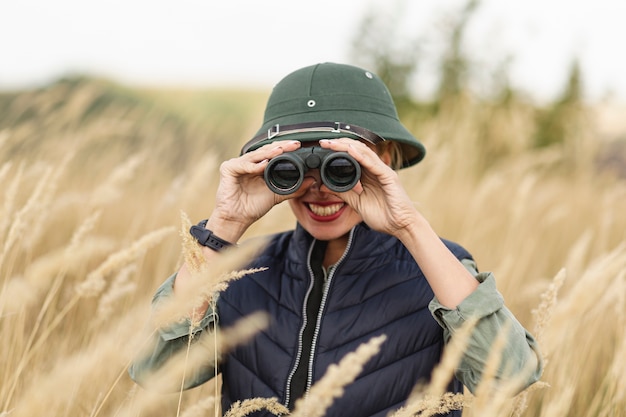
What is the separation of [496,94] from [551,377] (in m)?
5.72

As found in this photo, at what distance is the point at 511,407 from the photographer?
52.4 inches

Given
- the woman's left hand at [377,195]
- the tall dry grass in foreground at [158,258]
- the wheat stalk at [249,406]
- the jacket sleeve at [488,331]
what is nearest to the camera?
the wheat stalk at [249,406]

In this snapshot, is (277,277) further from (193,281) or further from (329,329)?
(193,281)

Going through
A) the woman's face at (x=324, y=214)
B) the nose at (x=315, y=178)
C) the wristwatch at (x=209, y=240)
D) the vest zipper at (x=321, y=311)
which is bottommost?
the vest zipper at (x=321, y=311)

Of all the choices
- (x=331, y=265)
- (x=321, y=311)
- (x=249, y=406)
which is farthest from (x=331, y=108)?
(x=249, y=406)

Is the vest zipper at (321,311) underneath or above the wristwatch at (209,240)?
underneath

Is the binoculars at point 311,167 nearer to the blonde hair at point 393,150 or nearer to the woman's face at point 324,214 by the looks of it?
the woman's face at point 324,214

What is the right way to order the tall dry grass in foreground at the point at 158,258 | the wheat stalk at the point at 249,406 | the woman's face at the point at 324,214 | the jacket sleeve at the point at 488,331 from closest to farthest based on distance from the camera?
1. the wheat stalk at the point at 249,406
2. the tall dry grass in foreground at the point at 158,258
3. the jacket sleeve at the point at 488,331
4. the woman's face at the point at 324,214

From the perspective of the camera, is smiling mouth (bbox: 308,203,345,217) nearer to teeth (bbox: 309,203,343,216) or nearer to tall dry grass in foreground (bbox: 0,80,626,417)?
teeth (bbox: 309,203,343,216)

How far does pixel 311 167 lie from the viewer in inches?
64.7

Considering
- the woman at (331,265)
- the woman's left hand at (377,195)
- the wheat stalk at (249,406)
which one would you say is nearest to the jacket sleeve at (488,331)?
the woman at (331,265)

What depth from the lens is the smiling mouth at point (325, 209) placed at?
1798mm

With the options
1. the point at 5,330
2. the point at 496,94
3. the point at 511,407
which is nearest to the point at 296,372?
the point at 511,407

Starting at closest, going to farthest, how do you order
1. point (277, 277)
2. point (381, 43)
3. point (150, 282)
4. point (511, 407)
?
1. point (511, 407)
2. point (277, 277)
3. point (150, 282)
4. point (381, 43)
